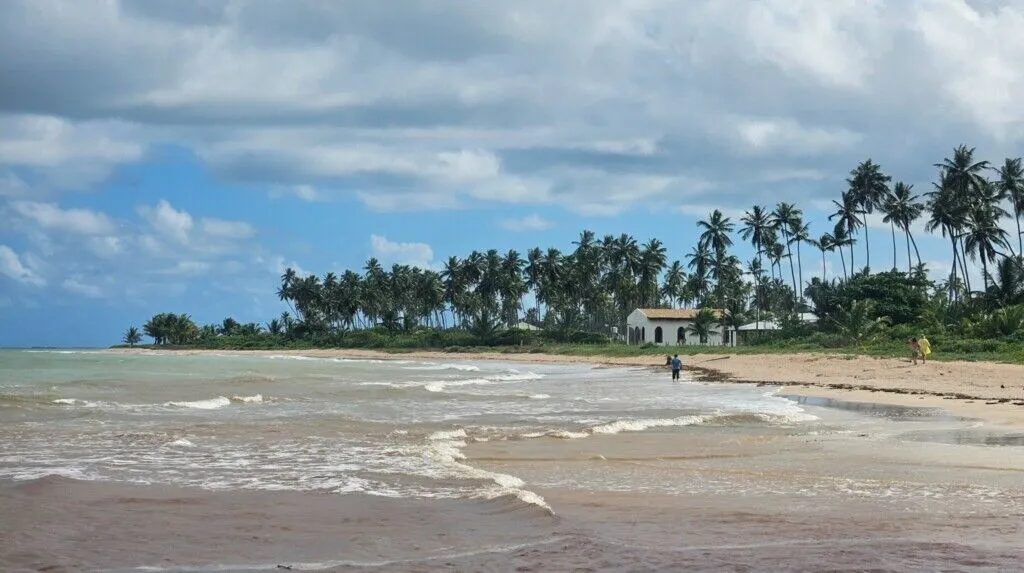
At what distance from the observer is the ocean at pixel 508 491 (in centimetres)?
653

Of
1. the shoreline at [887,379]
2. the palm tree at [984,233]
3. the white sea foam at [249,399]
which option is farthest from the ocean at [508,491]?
the palm tree at [984,233]

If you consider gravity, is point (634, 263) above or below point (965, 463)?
above

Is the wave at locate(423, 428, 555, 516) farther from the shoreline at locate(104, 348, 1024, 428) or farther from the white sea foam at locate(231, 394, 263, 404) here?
the white sea foam at locate(231, 394, 263, 404)

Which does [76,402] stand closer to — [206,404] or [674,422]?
[206,404]

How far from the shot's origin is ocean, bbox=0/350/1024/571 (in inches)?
257

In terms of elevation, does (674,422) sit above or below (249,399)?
below

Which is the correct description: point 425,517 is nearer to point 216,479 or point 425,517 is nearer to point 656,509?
point 656,509

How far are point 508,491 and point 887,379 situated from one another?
24.9m

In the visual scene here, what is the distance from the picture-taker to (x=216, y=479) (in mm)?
10414

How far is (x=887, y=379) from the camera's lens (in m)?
30.6

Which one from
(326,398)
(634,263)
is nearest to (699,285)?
(634,263)

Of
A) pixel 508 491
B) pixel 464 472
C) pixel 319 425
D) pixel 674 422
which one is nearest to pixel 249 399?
pixel 319 425

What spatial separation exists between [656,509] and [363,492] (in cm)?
320

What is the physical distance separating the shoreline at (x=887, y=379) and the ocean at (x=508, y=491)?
252cm
